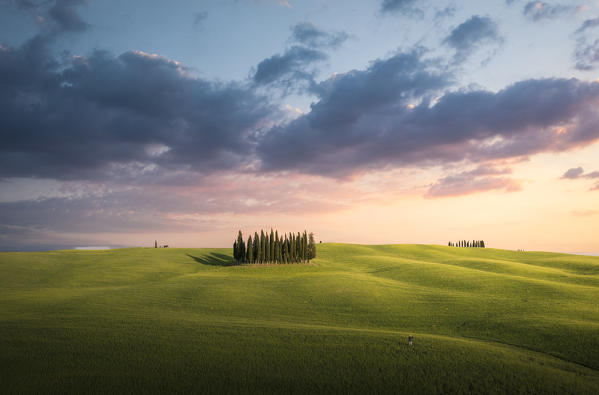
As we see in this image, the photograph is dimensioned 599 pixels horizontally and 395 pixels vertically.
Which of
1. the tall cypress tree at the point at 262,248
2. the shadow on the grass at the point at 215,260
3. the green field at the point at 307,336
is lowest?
the green field at the point at 307,336

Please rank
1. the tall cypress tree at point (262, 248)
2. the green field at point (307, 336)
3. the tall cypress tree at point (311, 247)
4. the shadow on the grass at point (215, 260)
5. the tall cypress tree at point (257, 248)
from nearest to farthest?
the green field at point (307, 336), the tall cypress tree at point (257, 248), the tall cypress tree at point (262, 248), the shadow on the grass at point (215, 260), the tall cypress tree at point (311, 247)

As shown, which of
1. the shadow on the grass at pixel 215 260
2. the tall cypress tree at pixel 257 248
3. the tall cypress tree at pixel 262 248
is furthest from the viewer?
the shadow on the grass at pixel 215 260

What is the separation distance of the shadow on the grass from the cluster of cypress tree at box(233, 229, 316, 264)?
9.41 feet

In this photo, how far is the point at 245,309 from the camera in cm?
3888

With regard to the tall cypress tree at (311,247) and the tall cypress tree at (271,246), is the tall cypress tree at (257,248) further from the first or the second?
the tall cypress tree at (311,247)

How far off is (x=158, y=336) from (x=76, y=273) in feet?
177

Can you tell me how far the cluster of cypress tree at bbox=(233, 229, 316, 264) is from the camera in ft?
279

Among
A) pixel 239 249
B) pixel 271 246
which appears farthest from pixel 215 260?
pixel 271 246

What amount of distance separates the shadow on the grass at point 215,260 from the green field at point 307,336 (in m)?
29.2

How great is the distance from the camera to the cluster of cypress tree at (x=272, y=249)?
279 ft

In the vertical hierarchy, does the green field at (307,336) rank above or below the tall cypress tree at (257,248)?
below

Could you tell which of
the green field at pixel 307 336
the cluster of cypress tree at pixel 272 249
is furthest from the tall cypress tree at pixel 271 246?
the green field at pixel 307 336

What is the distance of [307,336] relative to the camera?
2541cm

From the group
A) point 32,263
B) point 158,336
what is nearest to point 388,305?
point 158,336
